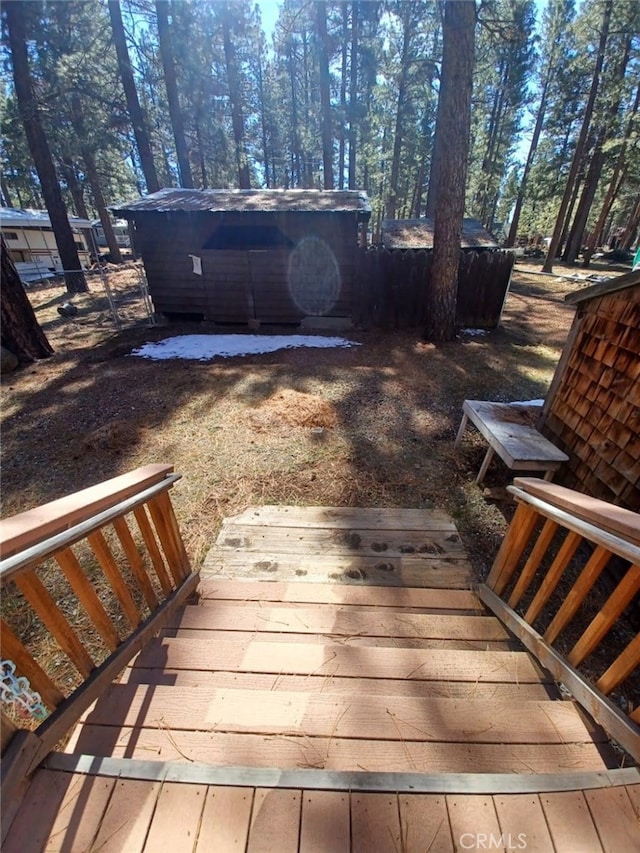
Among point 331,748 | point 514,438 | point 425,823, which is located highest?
point 425,823

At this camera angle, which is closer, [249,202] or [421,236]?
[249,202]

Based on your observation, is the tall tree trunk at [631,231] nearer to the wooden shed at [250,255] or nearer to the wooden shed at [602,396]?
the wooden shed at [250,255]

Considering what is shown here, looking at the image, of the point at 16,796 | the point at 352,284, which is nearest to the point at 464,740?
the point at 16,796

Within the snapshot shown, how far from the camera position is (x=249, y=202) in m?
8.53

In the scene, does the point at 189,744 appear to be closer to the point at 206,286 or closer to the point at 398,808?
the point at 398,808

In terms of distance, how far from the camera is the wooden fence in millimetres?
8609

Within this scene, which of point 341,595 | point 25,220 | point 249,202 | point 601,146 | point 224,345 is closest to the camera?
point 341,595

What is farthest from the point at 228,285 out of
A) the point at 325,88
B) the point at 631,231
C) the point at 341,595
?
the point at 631,231

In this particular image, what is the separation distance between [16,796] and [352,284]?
9.11m

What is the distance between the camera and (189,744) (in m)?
1.33

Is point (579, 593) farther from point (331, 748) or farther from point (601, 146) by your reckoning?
point (601, 146)

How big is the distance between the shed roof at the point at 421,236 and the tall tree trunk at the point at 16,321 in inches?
370

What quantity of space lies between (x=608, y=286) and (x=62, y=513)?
12.6ft

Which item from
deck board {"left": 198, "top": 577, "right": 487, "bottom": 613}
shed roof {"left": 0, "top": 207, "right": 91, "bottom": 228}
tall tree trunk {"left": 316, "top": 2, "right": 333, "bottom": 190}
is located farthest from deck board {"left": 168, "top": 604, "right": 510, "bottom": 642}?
shed roof {"left": 0, "top": 207, "right": 91, "bottom": 228}
